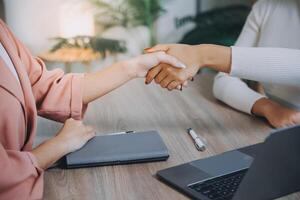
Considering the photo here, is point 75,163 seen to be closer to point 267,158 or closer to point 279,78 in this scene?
point 267,158

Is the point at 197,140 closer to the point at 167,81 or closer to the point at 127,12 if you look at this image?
the point at 167,81

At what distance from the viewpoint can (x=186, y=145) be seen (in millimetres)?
1139

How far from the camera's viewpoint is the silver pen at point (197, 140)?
1.11m

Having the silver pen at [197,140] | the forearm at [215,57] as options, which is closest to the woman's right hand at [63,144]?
the silver pen at [197,140]

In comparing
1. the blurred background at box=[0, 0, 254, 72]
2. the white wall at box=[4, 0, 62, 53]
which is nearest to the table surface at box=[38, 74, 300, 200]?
the blurred background at box=[0, 0, 254, 72]

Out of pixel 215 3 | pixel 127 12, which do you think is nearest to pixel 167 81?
pixel 127 12

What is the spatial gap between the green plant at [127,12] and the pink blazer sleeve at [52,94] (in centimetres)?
174

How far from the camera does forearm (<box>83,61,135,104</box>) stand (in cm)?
126

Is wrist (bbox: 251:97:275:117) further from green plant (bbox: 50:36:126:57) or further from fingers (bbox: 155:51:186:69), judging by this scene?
green plant (bbox: 50:36:126:57)

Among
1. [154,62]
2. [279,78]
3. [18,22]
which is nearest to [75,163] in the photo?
[154,62]

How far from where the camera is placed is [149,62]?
132 cm

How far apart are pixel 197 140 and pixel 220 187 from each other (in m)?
0.26

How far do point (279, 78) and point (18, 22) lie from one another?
2.02 meters

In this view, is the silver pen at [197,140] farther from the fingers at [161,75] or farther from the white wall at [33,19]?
the white wall at [33,19]
